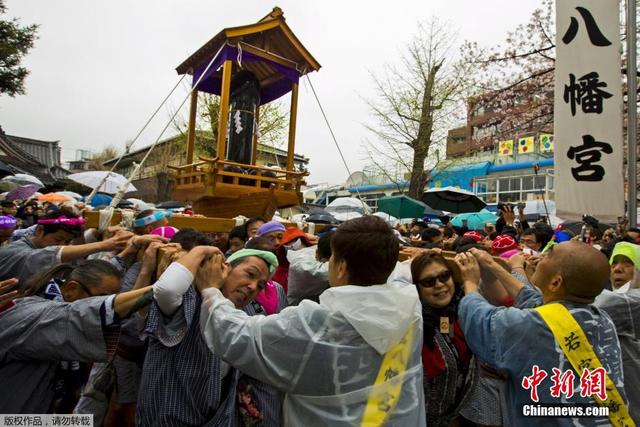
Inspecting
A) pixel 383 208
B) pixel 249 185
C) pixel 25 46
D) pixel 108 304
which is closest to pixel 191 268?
pixel 108 304

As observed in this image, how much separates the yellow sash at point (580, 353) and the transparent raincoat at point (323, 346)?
2.37 feet

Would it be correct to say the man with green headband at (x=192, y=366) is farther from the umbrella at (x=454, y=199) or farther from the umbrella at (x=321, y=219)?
the umbrella at (x=454, y=199)

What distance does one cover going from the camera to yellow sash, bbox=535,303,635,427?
1.63 metres

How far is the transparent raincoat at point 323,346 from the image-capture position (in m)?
1.37

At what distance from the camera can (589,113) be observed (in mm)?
4242

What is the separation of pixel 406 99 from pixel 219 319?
47.6ft

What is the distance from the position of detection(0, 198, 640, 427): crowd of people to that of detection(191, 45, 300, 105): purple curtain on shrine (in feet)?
13.4

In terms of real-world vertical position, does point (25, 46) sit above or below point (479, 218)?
above

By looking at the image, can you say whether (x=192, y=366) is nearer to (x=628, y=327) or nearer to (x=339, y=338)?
(x=339, y=338)

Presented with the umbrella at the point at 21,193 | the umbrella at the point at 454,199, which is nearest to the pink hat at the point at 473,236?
the umbrella at the point at 454,199

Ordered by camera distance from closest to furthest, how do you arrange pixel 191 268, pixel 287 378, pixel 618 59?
pixel 287 378
pixel 191 268
pixel 618 59

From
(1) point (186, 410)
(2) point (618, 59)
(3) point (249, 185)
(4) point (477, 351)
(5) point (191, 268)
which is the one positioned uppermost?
(2) point (618, 59)

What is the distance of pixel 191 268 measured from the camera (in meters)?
1.53

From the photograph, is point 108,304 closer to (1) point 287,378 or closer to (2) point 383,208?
(1) point 287,378
